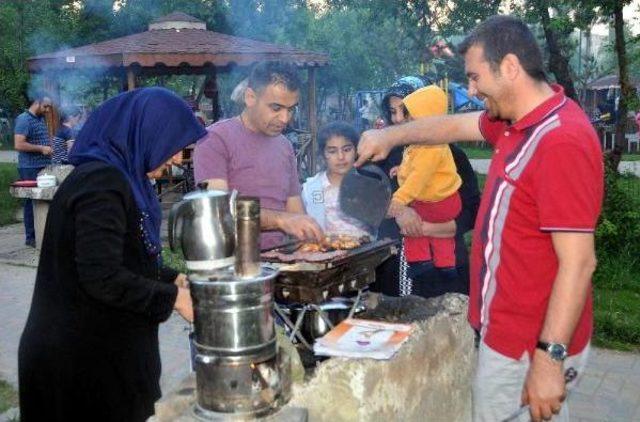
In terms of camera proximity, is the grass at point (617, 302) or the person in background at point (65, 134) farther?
the person in background at point (65, 134)

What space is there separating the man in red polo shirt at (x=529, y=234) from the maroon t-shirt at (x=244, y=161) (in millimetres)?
1287

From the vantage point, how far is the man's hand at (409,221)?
3941 millimetres

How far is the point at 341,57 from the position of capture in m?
32.0

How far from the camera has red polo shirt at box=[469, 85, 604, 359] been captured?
2188 mm

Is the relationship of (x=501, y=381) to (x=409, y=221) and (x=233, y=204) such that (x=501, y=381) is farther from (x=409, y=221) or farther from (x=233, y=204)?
(x=409, y=221)

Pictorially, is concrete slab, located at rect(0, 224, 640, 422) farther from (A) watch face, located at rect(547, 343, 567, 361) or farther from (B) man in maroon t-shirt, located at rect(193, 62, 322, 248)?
(A) watch face, located at rect(547, 343, 567, 361)

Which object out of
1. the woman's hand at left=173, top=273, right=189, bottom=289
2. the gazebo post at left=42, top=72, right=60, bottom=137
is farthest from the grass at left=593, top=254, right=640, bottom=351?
the gazebo post at left=42, top=72, right=60, bottom=137

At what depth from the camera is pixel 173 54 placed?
34.0ft

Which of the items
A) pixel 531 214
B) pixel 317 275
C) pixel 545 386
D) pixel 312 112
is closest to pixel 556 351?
pixel 545 386

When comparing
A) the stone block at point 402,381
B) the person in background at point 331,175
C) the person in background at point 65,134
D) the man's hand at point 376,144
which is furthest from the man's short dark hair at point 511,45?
the person in background at point 65,134

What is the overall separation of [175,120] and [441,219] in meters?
1.96

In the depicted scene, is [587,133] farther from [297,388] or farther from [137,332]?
[137,332]

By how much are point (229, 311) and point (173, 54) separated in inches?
348

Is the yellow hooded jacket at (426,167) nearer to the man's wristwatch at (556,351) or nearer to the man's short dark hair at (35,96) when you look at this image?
the man's wristwatch at (556,351)
